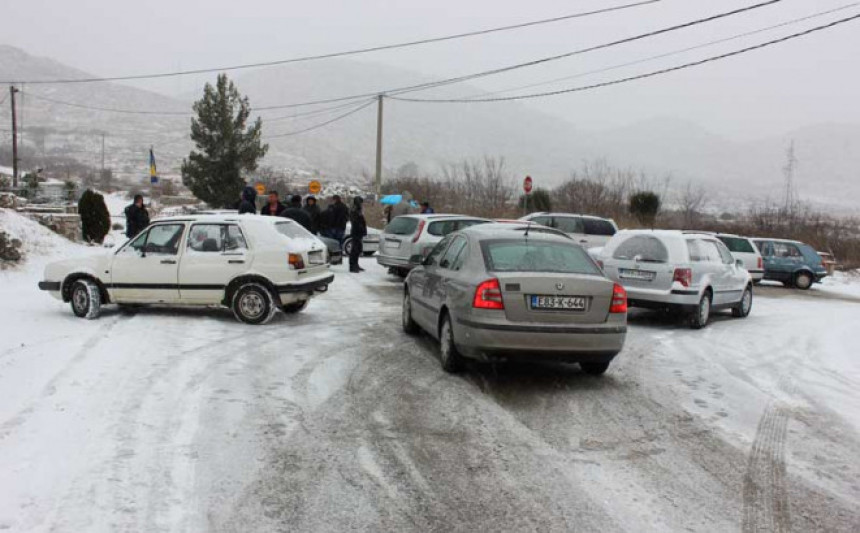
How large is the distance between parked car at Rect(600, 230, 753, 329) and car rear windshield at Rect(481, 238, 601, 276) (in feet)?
14.2

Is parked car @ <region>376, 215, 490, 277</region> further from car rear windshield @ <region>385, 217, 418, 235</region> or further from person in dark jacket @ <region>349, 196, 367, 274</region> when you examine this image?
person in dark jacket @ <region>349, 196, 367, 274</region>

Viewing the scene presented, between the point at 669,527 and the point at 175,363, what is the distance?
17.8 ft

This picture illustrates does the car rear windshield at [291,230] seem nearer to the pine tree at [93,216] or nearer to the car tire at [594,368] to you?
the car tire at [594,368]

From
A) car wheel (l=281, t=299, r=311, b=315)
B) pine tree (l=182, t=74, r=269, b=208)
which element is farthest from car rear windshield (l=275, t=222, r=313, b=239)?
pine tree (l=182, t=74, r=269, b=208)

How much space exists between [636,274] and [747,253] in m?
10.8

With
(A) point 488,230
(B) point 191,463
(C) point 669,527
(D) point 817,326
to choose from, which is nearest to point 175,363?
(B) point 191,463

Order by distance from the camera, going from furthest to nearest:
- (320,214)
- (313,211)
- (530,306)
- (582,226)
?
(582,226) < (320,214) < (313,211) < (530,306)

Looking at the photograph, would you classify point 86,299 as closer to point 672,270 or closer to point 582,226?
point 672,270

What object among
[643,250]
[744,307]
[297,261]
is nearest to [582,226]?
[744,307]

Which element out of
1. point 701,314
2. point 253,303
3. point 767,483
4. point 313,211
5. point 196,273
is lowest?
point 767,483

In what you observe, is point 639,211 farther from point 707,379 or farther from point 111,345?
point 111,345

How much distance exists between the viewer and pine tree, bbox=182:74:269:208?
43.5 meters

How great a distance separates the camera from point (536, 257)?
7.38 meters

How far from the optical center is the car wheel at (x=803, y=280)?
2288cm
